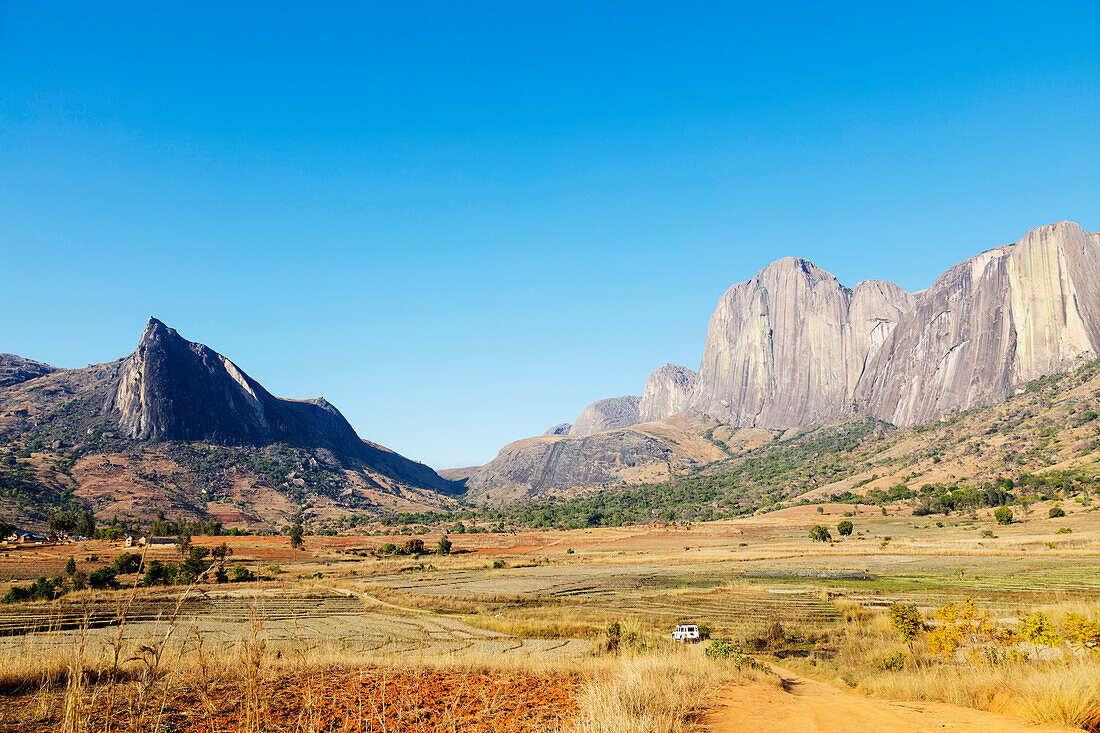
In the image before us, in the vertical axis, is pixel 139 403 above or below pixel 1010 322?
below

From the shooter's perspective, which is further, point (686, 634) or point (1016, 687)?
point (686, 634)

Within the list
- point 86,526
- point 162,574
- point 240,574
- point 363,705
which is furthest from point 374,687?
point 86,526

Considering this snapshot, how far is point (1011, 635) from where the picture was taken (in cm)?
1762

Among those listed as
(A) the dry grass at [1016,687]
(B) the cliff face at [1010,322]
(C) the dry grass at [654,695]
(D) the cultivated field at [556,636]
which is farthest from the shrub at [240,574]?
(B) the cliff face at [1010,322]

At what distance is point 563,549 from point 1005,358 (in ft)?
476

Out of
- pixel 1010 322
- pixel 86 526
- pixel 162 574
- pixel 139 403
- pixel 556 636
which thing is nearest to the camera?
pixel 556 636

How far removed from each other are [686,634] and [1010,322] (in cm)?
19140

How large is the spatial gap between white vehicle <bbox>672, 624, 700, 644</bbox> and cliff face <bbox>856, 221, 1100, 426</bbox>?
175m

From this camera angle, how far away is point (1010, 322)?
171000 millimetres

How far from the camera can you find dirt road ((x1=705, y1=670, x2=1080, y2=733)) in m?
11.5

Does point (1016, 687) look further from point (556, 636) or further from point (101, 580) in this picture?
point (101, 580)

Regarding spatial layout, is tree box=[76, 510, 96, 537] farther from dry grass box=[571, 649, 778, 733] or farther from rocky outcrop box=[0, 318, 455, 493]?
dry grass box=[571, 649, 778, 733]

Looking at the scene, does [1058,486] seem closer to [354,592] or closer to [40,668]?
[354,592]

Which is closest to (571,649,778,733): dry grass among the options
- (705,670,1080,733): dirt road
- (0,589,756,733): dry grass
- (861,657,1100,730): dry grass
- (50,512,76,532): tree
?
(0,589,756,733): dry grass
